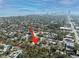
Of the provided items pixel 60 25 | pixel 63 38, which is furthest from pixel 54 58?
pixel 60 25

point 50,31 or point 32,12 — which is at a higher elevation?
point 32,12

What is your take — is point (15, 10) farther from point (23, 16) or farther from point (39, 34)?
point (39, 34)

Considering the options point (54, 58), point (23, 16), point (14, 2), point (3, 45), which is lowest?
point (54, 58)

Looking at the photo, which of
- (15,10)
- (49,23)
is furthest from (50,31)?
(15,10)

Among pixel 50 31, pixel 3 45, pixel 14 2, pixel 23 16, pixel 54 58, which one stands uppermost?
pixel 14 2

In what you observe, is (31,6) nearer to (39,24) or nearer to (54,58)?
(39,24)

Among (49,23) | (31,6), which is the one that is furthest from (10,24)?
(49,23)

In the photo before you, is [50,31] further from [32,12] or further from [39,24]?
[32,12]

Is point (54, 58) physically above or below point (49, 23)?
below
